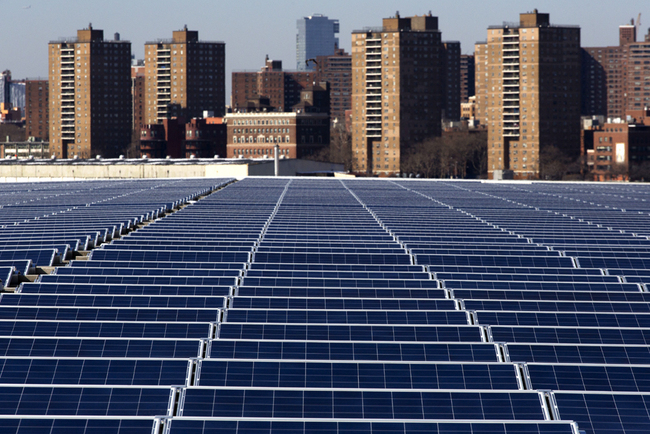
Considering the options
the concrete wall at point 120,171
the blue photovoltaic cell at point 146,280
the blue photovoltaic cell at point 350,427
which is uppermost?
the concrete wall at point 120,171

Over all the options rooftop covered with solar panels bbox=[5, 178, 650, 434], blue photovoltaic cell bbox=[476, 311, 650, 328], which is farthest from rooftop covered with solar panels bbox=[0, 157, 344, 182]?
blue photovoltaic cell bbox=[476, 311, 650, 328]

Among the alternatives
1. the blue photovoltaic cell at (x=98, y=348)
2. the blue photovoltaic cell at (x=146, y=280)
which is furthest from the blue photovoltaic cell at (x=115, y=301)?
the blue photovoltaic cell at (x=98, y=348)

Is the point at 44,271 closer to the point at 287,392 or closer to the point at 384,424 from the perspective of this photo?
the point at 287,392

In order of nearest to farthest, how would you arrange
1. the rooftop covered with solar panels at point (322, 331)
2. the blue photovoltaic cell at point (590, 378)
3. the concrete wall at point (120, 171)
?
the rooftop covered with solar panels at point (322, 331), the blue photovoltaic cell at point (590, 378), the concrete wall at point (120, 171)

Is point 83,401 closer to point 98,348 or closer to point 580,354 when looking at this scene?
point 98,348

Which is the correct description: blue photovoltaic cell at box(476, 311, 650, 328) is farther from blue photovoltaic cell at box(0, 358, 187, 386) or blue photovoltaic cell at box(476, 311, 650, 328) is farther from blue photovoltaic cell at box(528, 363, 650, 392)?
blue photovoltaic cell at box(0, 358, 187, 386)

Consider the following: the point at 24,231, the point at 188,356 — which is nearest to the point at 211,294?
the point at 188,356

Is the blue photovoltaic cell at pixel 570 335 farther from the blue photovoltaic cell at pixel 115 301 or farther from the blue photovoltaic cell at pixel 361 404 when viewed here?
the blue photovoltaic cell at pixel 115 301

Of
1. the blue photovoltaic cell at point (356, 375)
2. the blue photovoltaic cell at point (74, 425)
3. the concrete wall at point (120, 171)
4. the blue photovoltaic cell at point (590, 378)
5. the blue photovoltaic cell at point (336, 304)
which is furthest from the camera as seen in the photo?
the concrete wall at point (120, 171)
